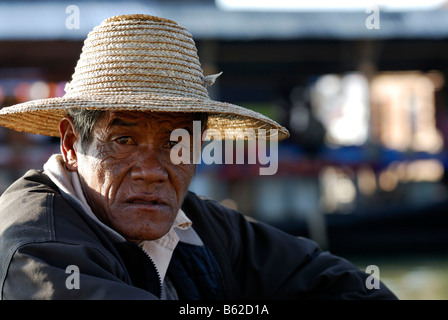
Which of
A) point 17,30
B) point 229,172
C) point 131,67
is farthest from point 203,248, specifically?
point 17,30

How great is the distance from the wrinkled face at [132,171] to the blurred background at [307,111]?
19.4 ft

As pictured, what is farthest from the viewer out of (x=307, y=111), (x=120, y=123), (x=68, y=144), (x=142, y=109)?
(x=307, y=111)

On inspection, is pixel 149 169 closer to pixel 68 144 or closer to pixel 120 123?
pixel 120 123

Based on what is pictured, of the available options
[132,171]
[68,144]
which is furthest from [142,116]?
[68,144]

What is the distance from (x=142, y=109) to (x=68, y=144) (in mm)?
428

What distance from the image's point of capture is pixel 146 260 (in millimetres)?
1814

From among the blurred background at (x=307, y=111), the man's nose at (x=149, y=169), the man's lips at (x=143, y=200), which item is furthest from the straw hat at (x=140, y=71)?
the blurred background at (x=307, y=111)

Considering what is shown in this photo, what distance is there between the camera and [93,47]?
190cm

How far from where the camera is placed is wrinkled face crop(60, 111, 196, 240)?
1.82 metres

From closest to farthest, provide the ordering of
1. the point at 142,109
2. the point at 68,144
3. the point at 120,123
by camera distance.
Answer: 1. the point at 142,109
2. the point at 120,123
3. the point at 68,144

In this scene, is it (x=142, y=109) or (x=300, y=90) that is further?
(x=300, y=90)

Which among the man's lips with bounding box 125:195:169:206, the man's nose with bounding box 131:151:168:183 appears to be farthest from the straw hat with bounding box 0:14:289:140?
the man's lips with bounding box 125:195:169:206

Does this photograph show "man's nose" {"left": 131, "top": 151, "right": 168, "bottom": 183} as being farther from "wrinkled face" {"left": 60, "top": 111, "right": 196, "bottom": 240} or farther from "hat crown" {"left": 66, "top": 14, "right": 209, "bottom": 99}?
"hat crown" {"left": 66, "top": 14, "right": 209, "bottom": 99}

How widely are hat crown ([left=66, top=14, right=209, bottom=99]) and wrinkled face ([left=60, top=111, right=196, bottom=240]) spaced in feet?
0.32
